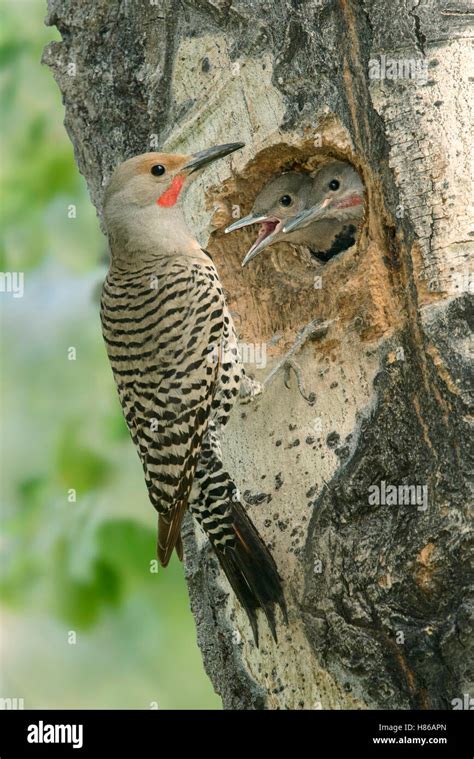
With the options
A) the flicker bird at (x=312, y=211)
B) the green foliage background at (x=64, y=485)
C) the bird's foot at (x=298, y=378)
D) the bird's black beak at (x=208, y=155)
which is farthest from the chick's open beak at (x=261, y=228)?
the green foliage background at (x=64, y=485)

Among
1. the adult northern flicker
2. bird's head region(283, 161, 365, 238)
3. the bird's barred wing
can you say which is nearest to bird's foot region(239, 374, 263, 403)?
the adult northern flicker

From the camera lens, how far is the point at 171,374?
377 cm

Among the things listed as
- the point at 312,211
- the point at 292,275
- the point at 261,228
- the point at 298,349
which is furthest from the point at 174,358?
the point at 312,211

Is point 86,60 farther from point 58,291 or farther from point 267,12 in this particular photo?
point 58,291

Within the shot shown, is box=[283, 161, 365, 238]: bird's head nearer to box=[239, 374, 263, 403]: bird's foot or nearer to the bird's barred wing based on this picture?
the bird's barred wing

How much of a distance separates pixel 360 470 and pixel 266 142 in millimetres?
1163

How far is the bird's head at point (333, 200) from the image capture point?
4.21 m

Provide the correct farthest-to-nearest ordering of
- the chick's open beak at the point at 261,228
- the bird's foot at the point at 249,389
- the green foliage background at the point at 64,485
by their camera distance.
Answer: the green foliage background at the point at 64,485 < the chick's open beak at the point at 261,228 < the bird's foot at the point at 249,389

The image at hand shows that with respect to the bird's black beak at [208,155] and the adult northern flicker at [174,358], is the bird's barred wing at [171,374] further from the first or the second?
the bird's black beak at [208,155]

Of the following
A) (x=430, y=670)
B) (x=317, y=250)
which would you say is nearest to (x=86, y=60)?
(x=317, y=250)

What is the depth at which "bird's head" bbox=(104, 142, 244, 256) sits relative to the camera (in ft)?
12.3

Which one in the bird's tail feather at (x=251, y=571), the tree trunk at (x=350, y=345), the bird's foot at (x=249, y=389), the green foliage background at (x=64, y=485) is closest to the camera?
→ the tree trunk at (x=350, y=345)

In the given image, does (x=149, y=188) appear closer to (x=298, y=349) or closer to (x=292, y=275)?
(x=292, y=275)

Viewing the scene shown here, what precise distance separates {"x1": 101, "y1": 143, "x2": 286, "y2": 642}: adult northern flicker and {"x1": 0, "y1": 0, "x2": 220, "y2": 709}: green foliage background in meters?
0.98
